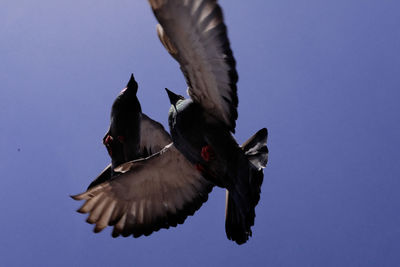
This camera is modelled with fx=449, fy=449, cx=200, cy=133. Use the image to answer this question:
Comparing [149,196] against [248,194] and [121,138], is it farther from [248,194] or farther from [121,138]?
[248,194]

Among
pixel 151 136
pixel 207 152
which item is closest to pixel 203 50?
pixel 207 152

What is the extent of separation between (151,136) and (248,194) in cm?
118

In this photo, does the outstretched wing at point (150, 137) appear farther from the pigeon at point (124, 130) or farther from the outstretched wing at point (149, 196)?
the outstretched wing at point (149, 196)

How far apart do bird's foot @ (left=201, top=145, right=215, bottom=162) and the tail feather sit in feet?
0.49

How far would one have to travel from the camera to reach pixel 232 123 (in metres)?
2.04

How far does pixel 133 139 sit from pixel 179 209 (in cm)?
51

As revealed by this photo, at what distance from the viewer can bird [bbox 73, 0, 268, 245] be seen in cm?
166

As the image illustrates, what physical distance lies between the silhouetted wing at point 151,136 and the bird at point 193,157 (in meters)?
0.41

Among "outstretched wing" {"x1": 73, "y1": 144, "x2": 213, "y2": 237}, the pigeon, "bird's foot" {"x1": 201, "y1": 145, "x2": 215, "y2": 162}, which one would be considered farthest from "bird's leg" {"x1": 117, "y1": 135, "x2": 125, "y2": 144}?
"bird's foot" {"x1": 201, "y1": 145, "x2": 215, "y2": 162}

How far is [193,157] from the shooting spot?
2.13m

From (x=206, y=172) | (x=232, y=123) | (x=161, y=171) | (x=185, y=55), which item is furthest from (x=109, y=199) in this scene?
→ (x=185, y=55)

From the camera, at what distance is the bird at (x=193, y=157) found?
1.66 m

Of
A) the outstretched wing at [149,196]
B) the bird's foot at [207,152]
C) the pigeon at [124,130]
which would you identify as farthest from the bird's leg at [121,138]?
the bird's foot at [207,152]

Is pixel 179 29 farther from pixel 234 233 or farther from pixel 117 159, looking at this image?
pixel 117 159
